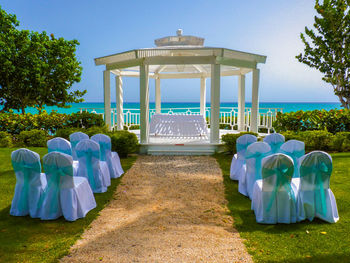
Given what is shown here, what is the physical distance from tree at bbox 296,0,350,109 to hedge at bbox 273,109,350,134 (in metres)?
7.16

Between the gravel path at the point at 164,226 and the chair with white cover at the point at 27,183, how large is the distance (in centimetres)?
106

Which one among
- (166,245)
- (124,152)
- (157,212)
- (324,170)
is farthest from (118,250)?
(124,152)

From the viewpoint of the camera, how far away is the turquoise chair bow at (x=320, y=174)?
377 cm

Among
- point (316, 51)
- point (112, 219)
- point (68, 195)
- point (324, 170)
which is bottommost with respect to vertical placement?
point (112, 219)

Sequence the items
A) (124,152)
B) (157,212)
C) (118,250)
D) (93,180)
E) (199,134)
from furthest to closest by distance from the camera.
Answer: (199,134)
(124,152)
(93,180)
(157,212)
(118,250)

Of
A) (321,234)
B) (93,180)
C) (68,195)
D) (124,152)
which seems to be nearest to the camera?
(321,234)

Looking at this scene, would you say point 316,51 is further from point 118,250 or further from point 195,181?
point 118,250

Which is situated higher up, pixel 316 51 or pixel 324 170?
pixel 316 51

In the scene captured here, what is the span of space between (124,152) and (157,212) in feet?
15.7

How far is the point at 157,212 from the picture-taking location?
4414 mm

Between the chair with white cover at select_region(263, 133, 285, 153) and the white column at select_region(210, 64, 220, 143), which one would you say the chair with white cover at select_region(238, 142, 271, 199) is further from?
the white column at select_region(210, 64, 220, 143)

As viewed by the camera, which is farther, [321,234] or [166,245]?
[321,234]

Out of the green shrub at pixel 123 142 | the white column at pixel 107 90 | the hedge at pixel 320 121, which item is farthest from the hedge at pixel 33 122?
the hedge at pixel 320 121

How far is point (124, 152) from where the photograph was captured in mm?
8930
